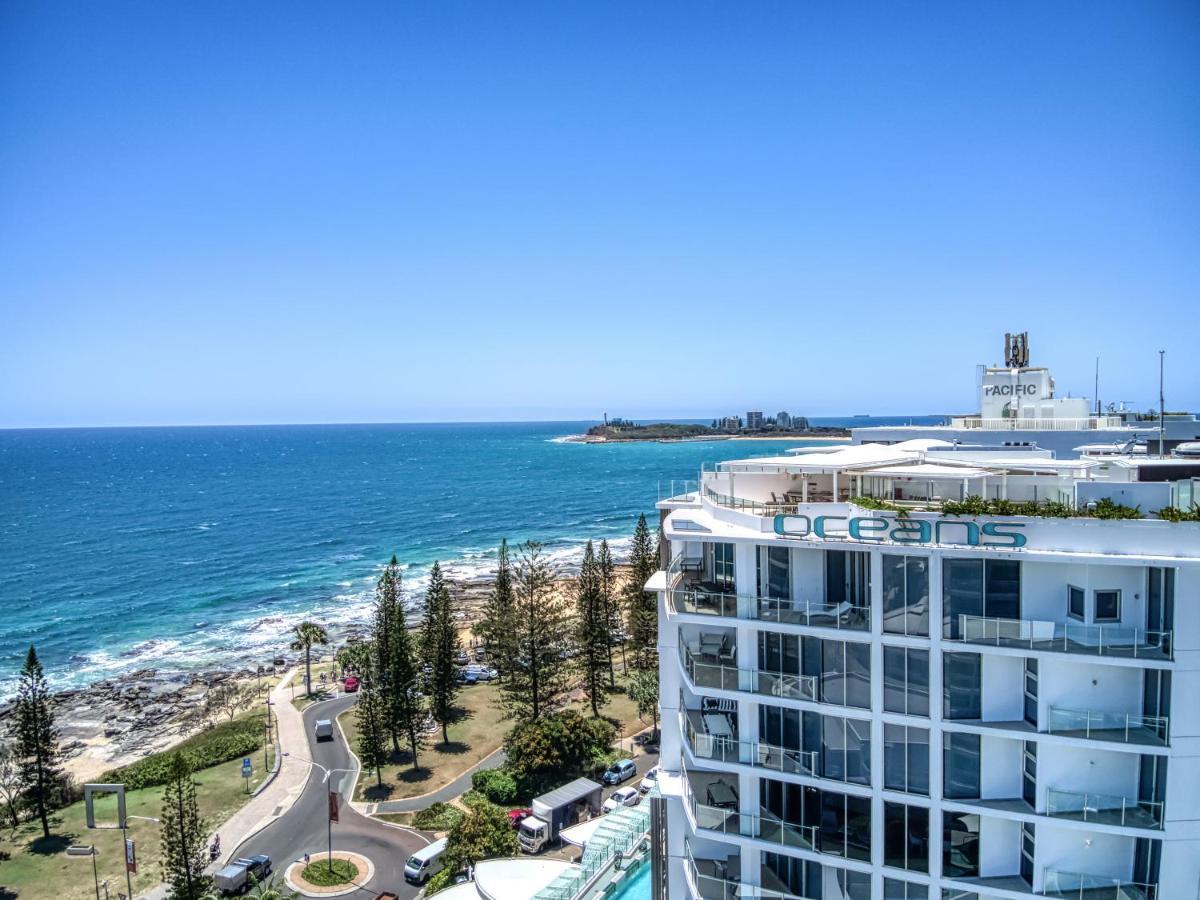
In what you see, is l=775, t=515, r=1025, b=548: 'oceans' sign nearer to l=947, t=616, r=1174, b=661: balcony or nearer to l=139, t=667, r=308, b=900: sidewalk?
l=947, t=616, r=1174, b=661: balcony

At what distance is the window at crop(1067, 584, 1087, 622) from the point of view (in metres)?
11.2

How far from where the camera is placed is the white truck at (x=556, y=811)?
28359 mm

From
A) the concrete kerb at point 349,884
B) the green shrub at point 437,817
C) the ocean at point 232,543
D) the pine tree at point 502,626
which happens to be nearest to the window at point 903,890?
the concrete kerb at point 349,884

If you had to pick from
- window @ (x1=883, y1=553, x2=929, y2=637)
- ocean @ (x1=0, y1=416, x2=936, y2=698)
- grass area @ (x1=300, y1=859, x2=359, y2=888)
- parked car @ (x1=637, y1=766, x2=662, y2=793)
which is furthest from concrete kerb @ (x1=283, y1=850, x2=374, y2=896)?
ocean @ (x1=0, y1=416, x2=936, y2=698)

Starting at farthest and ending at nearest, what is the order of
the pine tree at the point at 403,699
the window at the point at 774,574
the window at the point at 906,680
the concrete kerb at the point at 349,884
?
1. the pine tree at the point at 403,699
2. the concrete kerb at the point at 349,884
3. the window at the point at 774,574
4. the window at the point at 906,680

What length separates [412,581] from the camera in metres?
73.9

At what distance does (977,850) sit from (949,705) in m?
2.29

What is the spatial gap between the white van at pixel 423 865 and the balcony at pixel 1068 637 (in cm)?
2166

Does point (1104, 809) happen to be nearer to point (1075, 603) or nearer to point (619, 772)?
point (1075, 603)

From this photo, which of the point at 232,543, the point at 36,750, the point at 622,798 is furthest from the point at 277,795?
the point at 232,543

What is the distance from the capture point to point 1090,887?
36.9ft

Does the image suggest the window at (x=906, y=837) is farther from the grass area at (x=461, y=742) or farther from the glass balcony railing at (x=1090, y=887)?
the grass area at (x=461, y=742)

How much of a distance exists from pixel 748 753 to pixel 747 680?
4.12ft

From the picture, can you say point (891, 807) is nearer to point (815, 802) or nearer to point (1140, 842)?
point (815, 802)
